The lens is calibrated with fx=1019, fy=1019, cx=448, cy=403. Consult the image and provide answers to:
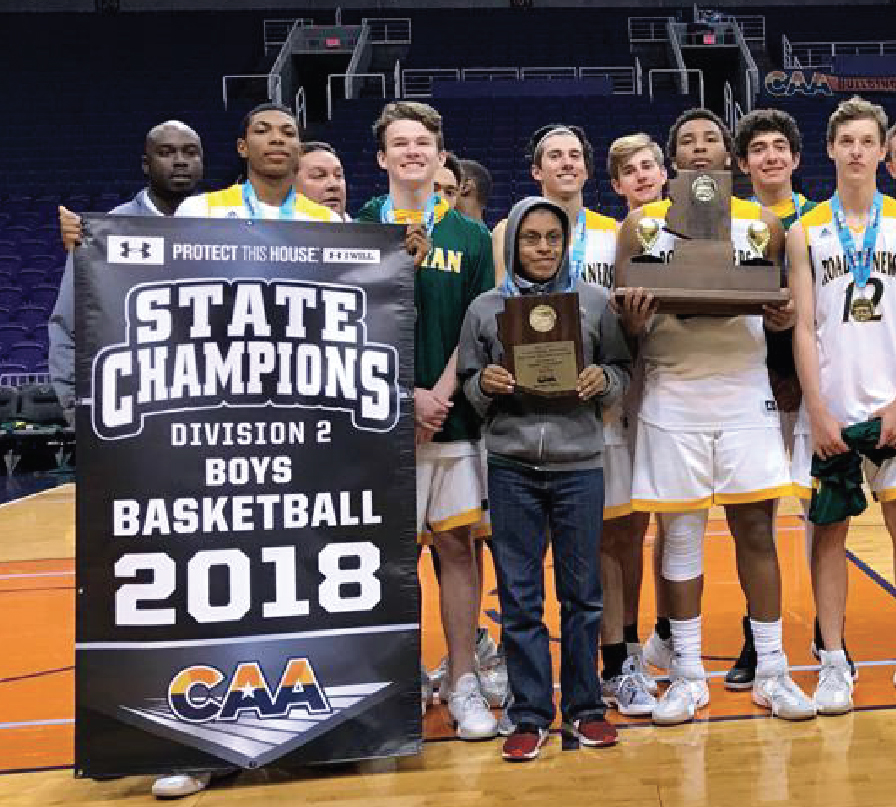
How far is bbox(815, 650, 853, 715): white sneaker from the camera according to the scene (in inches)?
124

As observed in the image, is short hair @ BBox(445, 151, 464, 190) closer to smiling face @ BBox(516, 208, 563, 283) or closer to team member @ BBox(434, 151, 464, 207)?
team member @ BBox(434, 151, 464, 207)

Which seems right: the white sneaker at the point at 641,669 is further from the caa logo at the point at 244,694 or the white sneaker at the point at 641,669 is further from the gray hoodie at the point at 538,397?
the caa logo at the point at 244,694

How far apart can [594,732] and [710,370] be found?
1137 mm

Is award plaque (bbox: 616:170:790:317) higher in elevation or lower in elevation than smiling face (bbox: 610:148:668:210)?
lower

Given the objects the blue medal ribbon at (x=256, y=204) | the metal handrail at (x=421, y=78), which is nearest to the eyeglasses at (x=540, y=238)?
the blue medal ribbon at (x=256, y=204)

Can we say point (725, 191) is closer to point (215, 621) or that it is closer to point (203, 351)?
point (203, 351)

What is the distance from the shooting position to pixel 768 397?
125 inches

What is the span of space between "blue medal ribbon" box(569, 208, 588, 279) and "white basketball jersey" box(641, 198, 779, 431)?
0.94 feet

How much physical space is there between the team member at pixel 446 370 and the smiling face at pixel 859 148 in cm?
118

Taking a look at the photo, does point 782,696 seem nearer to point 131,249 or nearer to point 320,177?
point 131,249

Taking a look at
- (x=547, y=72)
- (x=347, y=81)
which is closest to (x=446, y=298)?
(x=347, y=81)

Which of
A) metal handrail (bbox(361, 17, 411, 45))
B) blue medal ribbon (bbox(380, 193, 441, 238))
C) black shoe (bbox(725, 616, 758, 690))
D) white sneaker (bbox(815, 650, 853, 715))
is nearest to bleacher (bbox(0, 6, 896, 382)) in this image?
metal handrail (bbox(361, 17, 411, 45))

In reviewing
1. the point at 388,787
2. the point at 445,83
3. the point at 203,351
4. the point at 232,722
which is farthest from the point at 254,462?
the point at 445,83

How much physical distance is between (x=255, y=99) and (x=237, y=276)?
1497 centimetres
